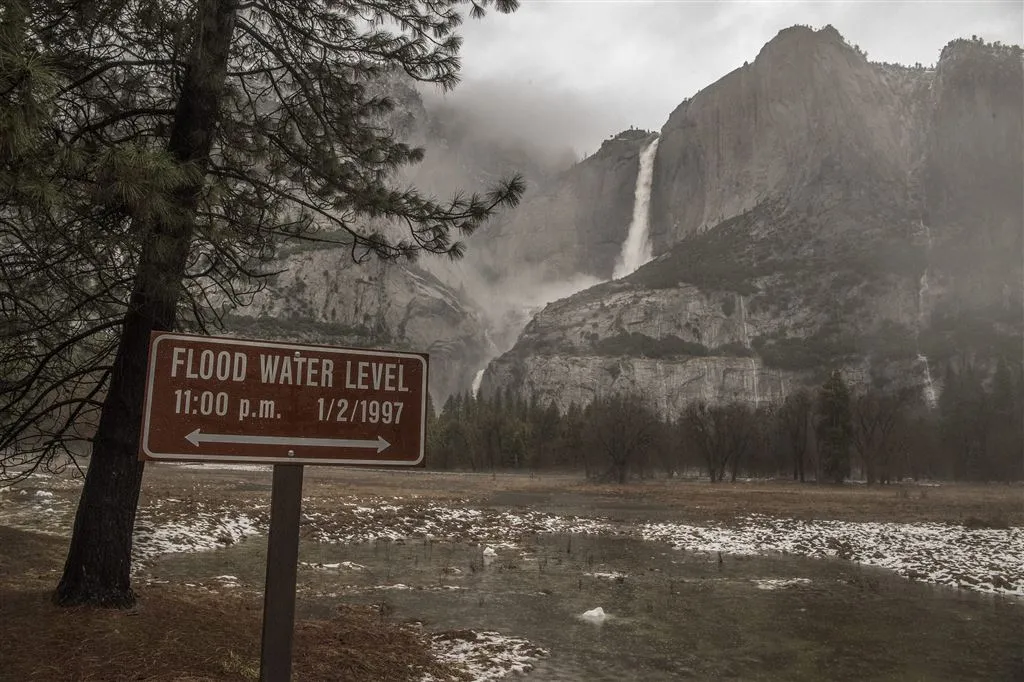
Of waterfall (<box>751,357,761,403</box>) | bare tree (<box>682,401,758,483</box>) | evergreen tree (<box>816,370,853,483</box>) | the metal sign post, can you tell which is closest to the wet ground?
the metal sign post

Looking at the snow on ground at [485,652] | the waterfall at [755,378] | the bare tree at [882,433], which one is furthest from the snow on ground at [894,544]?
the waterfall at [755,378]

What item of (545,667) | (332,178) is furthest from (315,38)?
(545,667)

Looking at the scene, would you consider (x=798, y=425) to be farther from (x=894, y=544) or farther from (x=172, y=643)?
(x=172, y=643)

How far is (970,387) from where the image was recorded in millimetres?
122188

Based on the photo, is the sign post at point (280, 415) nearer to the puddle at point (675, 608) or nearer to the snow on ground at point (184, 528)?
the puddle at point (675, 608)

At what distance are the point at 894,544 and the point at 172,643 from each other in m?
21.0

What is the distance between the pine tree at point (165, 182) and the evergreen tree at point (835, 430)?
240 feet

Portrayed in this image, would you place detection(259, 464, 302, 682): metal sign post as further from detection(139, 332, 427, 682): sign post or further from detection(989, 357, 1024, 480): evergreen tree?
detection(989, 357, 1024, 480): evergreen tree

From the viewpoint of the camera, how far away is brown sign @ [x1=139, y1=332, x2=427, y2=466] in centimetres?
365

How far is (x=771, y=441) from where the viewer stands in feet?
290

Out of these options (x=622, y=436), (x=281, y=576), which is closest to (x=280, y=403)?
(x=281, y=576)

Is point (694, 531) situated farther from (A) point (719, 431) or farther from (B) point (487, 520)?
(A) point (719, 431)

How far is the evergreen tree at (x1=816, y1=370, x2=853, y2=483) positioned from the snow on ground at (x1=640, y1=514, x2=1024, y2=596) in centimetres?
4906

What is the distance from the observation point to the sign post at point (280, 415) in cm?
366
